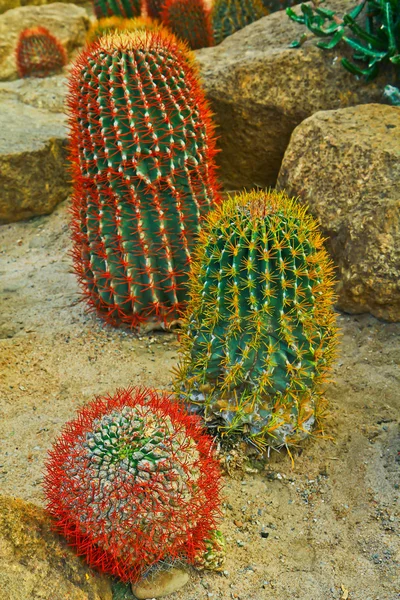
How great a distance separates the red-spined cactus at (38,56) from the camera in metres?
7.19

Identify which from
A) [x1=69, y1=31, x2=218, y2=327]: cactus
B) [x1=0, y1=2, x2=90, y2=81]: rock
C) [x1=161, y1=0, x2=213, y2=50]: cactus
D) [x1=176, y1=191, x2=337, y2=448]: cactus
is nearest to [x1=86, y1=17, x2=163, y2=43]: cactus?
[x1=161, y1=0, x2=213, y2=50]: cactus

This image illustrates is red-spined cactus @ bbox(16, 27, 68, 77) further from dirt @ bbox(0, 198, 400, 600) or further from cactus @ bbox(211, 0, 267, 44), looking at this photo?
dirt @ bbox(0, 198, 400, 600)

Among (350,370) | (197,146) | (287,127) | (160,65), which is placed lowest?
(350,370)

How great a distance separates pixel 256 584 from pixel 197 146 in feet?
7.45

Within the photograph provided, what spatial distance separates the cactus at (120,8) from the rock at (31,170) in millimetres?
2264

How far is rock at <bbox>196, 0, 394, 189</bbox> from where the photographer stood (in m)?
4.90

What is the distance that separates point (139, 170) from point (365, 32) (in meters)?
1.94

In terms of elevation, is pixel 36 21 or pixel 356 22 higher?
pixel 356 22

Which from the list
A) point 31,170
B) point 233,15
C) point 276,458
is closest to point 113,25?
point 233,15

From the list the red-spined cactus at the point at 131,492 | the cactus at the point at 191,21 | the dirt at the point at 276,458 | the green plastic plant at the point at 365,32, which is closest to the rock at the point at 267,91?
the green plastic plant at the point at 365,32

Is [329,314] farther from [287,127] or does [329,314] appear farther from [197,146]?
[287,127]

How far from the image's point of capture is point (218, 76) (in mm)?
5203

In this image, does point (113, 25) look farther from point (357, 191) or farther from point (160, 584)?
point (160, 584)

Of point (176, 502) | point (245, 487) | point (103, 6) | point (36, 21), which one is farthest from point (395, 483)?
point (36, 21)
